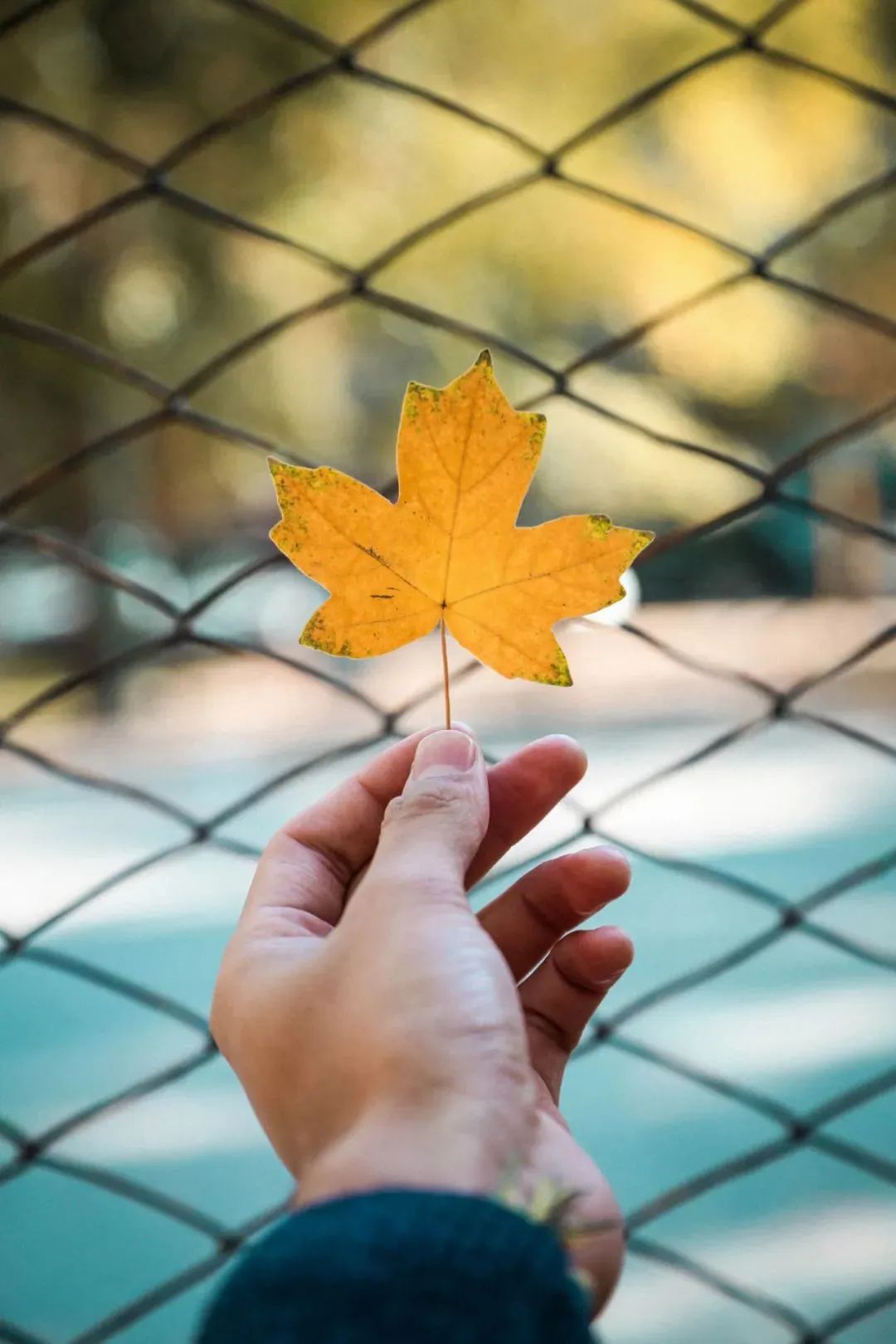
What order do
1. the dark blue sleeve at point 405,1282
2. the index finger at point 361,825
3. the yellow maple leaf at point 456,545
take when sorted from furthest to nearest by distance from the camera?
the index finger at point 361,825
the yellow maple leaf at point 456,545
the dark blue sleeve at point 405,1282

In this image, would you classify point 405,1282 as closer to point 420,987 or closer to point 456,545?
point 420,987

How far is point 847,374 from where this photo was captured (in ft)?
3.64

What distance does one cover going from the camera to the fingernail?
501mm

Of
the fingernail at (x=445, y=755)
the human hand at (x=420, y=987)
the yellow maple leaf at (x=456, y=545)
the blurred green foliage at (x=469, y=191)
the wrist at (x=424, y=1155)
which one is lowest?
the wrist at (x=424, y=1155)

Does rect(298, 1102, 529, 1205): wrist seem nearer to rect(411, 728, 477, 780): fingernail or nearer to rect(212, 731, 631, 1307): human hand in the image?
rect(212, 731, 631, 1307): human hand

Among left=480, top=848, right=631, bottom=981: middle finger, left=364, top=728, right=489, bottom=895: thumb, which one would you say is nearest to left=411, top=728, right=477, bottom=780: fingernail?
left=364, top=728, right=489, bottom=895: thumb

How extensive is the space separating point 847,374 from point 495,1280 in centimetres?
99

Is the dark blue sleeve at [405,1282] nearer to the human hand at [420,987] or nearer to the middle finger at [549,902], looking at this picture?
the human hand at [420,987]

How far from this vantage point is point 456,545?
1.55ft

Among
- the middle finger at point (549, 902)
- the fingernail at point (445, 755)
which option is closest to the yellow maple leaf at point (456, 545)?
the fingernail at point (445, 755)

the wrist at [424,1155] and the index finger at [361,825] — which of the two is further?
the index finger at [361,825]

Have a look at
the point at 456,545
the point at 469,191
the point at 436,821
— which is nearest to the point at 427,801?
the point at 436,821

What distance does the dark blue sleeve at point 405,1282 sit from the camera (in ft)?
1.09

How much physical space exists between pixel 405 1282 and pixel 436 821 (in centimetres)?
19
